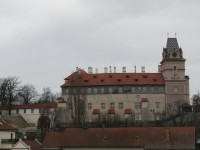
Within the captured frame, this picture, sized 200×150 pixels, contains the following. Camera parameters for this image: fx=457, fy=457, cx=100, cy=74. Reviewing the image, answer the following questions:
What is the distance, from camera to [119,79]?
100750 mm

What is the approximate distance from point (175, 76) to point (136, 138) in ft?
165

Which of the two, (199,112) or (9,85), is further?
(9,85)

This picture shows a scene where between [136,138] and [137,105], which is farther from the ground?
[137,105]

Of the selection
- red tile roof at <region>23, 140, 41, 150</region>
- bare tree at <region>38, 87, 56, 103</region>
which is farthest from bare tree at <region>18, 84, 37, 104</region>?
red tile roof at <region>23, 140, 41, 150</region>

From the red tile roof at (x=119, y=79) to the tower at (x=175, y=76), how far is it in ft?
6.78

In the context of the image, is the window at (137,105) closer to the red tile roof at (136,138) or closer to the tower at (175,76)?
the tower at (175,76)

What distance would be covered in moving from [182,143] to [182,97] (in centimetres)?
4963

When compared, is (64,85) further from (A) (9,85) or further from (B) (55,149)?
(B) (55,149)

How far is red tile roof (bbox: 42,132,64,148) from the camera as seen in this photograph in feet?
172

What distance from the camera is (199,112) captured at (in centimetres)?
7638

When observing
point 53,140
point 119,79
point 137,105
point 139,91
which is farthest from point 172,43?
point 53,140

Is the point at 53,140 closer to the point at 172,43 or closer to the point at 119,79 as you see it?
the point at 119,79

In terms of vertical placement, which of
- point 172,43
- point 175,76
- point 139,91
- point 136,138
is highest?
point 172,43

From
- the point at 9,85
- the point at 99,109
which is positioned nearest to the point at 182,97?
the point at 99,109
